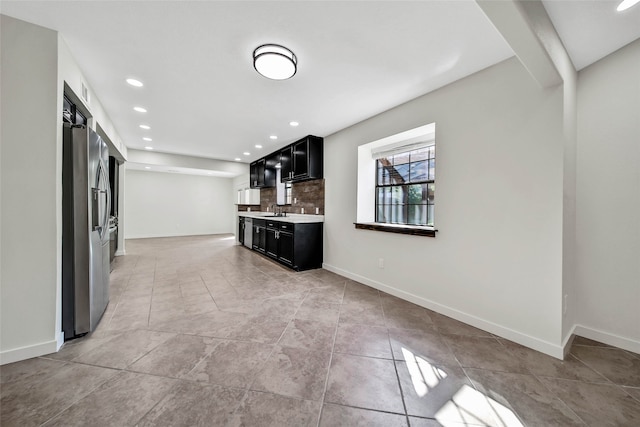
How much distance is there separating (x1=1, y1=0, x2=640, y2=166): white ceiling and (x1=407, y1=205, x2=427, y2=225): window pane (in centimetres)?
136

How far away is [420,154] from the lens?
9.99 ft

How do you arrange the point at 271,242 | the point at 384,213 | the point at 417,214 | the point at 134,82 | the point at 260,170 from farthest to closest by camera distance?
1. the point at 260,170
2. the point at 271,242
3. the point at 384,213
4. the point at 417,214
5. the point at 134,82

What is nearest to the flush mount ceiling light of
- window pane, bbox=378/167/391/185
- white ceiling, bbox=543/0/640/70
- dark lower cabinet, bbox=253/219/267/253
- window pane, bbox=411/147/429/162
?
white ceiling, bbox=543/0/640/70

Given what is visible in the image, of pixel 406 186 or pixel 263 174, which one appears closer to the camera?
pixel 406 186

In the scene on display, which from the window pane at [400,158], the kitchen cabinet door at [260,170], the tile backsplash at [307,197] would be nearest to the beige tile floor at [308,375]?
the window pane at [400,158]

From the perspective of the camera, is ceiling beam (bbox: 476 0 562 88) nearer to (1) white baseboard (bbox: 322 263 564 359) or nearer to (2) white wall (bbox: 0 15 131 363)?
(1) white baseboard (bbox: 322 263 564 359)

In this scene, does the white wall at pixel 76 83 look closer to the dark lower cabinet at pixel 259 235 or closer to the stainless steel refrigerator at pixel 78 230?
the stainless steel refrigerator at pixel 78 230

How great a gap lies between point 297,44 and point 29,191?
228 cm

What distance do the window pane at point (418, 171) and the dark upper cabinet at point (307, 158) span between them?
68.6 inches

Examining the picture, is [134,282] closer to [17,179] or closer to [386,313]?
[17,179]

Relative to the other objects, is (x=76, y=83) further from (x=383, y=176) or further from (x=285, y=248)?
(x=383, y=176)

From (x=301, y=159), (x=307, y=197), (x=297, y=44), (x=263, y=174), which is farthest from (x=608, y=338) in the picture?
(x=263, y=174)

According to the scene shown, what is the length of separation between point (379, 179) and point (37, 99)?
3.62m

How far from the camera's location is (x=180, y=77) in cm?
237
